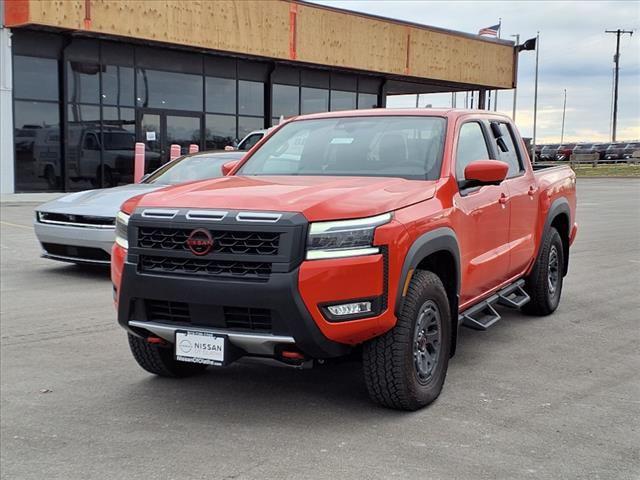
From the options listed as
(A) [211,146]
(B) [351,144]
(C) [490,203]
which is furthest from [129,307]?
(A) [211,146]

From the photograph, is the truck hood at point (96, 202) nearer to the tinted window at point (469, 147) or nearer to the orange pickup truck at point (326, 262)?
the orange pickup truck at point (326, 262)

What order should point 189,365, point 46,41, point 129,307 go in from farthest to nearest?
1. point 46,41
2. point 189,365
3. point 129,307

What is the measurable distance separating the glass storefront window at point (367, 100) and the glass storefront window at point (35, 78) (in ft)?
42.8

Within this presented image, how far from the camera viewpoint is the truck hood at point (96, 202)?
8.68 metres

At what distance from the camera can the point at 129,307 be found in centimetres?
429

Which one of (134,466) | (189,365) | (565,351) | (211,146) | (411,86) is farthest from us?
(411,86)

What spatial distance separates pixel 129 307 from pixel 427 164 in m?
2.13

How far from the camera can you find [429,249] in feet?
14.4

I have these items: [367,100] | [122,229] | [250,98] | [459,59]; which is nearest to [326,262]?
[122,229]

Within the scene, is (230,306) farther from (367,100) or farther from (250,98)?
(367,100)

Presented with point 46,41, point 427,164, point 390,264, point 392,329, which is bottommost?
point 392,329

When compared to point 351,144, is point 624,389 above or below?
below

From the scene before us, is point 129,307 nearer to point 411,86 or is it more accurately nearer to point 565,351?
point 565,351

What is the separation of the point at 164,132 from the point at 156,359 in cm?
2034
